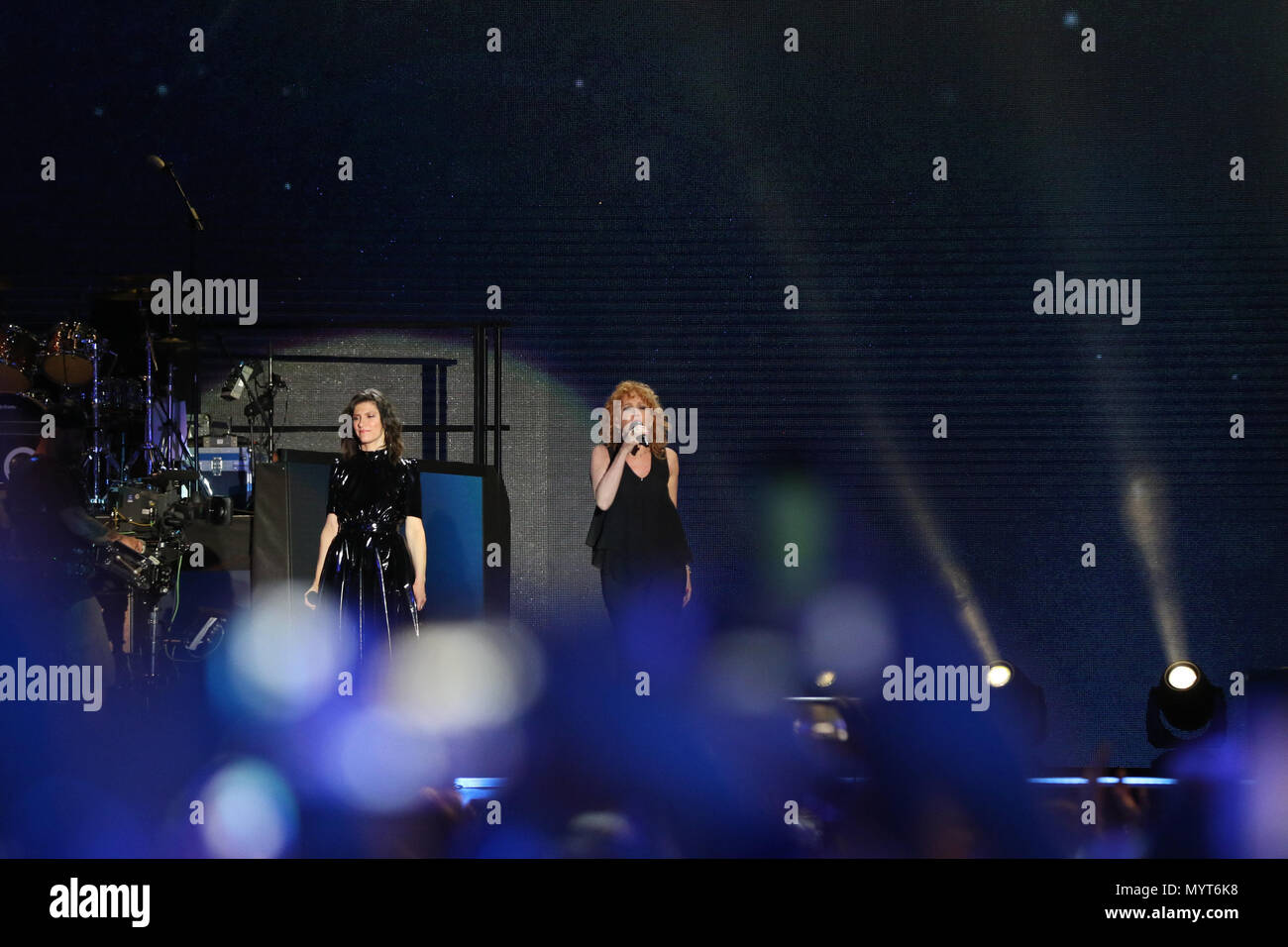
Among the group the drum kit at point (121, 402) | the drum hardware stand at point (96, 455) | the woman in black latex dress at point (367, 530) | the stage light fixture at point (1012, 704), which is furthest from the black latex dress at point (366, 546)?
the stage light fixture at point (1012, 704)

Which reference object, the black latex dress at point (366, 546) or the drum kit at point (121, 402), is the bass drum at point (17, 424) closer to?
the drum kit at point (121, 402)

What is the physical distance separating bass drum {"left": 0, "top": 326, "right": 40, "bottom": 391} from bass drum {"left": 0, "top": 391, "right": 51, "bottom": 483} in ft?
0.24

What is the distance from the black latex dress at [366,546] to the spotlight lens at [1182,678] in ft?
9.17

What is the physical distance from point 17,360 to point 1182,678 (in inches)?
232

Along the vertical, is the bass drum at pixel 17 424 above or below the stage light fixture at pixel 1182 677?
above

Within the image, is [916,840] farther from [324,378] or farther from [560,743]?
[324,378]

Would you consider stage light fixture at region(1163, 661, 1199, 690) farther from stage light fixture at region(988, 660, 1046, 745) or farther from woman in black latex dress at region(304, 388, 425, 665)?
woman in black latex dress at region(304, 388, 425, 665)

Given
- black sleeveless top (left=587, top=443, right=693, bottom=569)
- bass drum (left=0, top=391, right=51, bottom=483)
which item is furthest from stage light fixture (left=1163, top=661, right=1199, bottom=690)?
bass drum (left=0, top=391, right=51, bottom=483)

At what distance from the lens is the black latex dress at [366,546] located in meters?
3.99

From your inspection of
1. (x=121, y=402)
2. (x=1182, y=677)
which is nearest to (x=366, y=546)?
(x=121, y=402)

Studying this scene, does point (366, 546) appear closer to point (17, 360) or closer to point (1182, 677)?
point (1182, 677)

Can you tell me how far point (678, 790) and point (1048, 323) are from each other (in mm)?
4459
